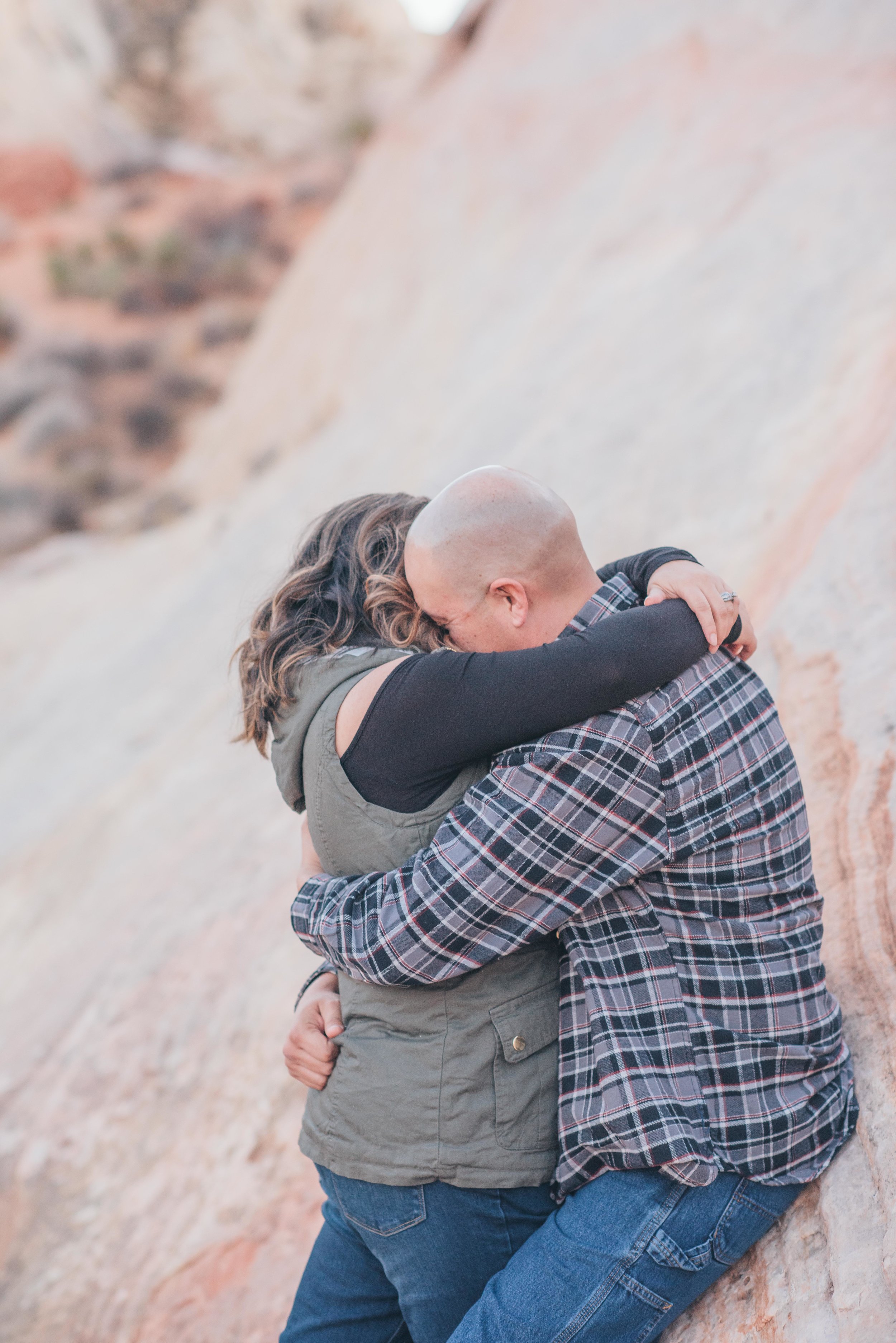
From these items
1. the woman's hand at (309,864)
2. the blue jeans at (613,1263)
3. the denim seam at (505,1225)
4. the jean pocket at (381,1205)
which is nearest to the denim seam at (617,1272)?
the blue jeans at (613,1263)

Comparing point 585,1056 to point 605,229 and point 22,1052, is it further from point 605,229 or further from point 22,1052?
point 605,229

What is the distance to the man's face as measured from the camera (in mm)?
1638

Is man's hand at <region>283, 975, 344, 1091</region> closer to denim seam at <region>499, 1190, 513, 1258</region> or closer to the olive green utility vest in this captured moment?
the olive green utility vest

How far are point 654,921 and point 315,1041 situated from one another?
608 millimetres

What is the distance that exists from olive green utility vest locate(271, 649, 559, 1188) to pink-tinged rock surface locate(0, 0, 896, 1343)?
46 cm

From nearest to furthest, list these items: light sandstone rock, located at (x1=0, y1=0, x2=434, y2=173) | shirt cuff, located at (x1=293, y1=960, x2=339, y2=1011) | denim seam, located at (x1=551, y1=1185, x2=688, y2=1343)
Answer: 1. denim seam, located at (x1=551, y1=1185, x2=688, y2=1343)
2. shirt cuff, located at (x1=293, y1=960, x2=339, y2=1011)
3. light sandstone rock, located at (x1=0, y1=0, x2=434, y2=173)

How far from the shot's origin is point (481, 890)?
1422 millimetres

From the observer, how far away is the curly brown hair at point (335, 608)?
5.58ft

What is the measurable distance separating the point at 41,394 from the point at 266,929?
15272 millimetres

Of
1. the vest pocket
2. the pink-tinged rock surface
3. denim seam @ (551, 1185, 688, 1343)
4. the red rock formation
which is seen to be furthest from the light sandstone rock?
denim seam @ (551, 1185, 688, 1343)

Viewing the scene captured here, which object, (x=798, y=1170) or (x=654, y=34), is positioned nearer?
(x=798, y=1170)

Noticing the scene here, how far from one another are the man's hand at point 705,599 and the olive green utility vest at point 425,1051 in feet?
1.36

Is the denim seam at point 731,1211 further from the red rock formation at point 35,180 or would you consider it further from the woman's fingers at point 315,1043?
the red rock formation at point 35,180

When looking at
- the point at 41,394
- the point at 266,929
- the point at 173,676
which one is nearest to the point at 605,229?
the point at 173,676
